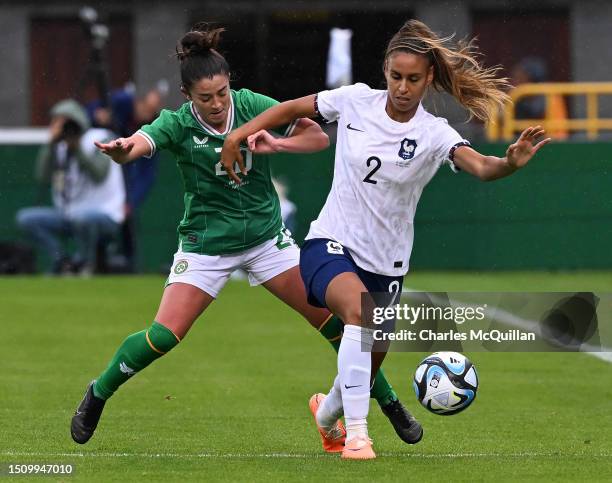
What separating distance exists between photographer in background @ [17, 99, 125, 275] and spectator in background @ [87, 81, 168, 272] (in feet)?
1.06

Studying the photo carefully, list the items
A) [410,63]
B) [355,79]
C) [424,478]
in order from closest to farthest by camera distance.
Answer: [424,478]
[410,63]
[355,79]

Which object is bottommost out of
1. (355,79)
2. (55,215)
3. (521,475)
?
(521,475)

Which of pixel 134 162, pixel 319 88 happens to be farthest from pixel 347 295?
pixel 319 88

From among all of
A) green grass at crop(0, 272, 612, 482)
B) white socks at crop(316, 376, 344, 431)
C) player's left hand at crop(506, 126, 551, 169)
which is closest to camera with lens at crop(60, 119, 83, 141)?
green grass at crop(0, 272, 612, 482)

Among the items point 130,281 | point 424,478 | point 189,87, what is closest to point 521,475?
point 424,478

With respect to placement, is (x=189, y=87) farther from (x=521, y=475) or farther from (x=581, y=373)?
(x=581, y=373)

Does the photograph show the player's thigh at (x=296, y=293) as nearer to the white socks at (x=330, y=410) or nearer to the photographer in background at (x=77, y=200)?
the white socks at (x=330, y=410)

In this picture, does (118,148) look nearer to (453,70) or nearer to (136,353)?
(136,353)

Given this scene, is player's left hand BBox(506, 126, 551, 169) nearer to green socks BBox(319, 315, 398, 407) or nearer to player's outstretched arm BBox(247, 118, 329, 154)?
player's outstretched arm BBox(247, 118, 329, 154)

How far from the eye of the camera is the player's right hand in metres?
7.15

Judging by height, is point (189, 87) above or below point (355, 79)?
below

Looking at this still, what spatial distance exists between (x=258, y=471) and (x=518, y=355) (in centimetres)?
557

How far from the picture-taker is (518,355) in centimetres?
1200

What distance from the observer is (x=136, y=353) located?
7.51 metres
